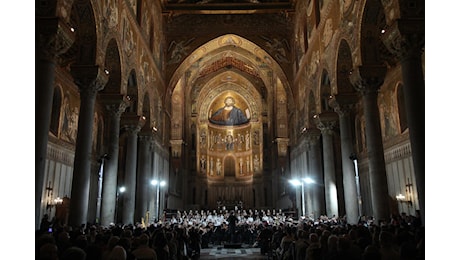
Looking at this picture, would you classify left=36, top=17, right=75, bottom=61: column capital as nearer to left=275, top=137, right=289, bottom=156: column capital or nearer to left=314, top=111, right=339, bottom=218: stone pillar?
left=314, top=111, right=339, bottom=218: stone pillar

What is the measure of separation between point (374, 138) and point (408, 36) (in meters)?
3.79

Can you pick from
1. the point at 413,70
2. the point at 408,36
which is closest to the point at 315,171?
the point at 413,70

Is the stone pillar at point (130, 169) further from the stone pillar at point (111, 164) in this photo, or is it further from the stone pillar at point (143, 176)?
the stone pillar at point (143, 176)

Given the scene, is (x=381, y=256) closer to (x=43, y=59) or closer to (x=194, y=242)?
(x=43, y=59)

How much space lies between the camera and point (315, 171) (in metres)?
21.0

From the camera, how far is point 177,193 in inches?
1312

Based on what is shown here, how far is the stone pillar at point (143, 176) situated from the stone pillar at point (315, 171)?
9.38 meters

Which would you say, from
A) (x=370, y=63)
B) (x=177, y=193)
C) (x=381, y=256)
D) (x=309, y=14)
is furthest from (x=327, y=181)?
(x=177, y=193)

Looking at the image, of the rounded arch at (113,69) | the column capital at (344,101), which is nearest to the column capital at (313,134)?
the column capital at (344,101)

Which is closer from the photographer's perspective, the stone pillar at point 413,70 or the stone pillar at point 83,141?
the stone pillar at point 413,70

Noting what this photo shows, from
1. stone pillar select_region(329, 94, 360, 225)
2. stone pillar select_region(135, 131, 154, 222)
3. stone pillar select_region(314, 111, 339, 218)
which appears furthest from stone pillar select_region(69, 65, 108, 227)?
stone pillar select_region(314, 111, 339, 218)

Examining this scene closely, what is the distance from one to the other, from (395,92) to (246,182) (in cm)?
2791

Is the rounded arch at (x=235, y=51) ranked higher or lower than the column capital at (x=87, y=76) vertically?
higher

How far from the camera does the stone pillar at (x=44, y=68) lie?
28.2 ft
